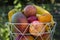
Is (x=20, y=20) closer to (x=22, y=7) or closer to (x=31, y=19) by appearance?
(x=31, y=19)

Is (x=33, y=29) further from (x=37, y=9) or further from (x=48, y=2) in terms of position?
(x=48, y=2)

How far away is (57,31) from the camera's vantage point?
8.70ft

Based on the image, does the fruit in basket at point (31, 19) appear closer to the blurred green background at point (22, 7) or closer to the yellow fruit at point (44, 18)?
the yellow fruit at point (44, 18)

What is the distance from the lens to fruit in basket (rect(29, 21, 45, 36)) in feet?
3.05

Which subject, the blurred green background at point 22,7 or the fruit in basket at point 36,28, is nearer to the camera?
the fruit in basket at point 36,28

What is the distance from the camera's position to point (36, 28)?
3.07ft

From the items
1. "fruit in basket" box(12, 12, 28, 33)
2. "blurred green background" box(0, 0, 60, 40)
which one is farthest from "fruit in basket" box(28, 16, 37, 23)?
"blurred green background" box(0, 0, 60, 40)

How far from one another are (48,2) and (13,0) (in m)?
0.42

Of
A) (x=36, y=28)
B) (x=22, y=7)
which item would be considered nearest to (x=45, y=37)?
(x=36, y=28)

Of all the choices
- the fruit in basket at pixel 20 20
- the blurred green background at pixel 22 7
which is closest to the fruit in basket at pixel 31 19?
the fruit in basket at pixel 20 20

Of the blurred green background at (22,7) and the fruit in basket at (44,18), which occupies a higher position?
the fruit in basket at (44,18)

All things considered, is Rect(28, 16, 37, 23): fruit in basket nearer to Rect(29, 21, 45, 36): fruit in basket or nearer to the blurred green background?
Rect(29, 21, 45, 36): fruit in basket

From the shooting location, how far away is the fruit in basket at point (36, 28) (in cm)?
93

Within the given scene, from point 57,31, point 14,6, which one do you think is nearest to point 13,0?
point 14,6
